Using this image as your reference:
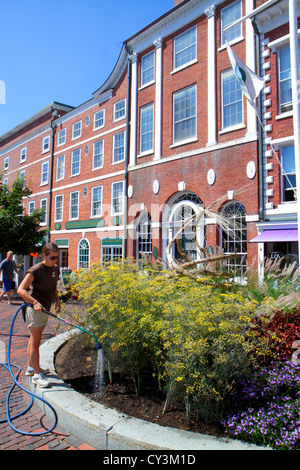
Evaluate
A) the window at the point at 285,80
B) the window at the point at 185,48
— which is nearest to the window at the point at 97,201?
the window at the point at 185,48

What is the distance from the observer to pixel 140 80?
18.0m

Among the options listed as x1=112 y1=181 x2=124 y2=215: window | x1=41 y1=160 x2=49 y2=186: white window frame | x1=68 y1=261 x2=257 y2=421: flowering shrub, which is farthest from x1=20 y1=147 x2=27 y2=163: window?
x1=68 y1=261 x2=257 y2=421: flowering shrub

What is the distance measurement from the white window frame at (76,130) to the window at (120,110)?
14.5 feet

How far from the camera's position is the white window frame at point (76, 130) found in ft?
76.7

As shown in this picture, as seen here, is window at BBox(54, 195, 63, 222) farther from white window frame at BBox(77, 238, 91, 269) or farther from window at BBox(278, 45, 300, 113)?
window at BBox(278, 45, 300, 113)

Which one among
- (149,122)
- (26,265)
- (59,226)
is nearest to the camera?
(149,122)

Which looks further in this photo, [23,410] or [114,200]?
[114,200]

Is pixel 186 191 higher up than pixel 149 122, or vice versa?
pixel 149 122

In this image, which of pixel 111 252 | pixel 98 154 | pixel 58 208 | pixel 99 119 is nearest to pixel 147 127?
pixel 98 154

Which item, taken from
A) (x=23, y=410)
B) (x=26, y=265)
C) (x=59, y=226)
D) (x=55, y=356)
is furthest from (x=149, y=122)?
(x=26, y=265)

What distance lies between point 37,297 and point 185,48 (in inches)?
595

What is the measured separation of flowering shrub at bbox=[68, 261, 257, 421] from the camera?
3.12m
